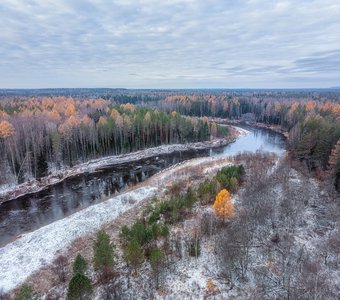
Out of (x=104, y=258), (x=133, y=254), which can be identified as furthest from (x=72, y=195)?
(x=133, y=254)

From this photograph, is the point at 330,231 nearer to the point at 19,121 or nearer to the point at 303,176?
the point at 303,176

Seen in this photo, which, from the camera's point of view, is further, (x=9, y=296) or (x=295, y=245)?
(x=295, y=245)

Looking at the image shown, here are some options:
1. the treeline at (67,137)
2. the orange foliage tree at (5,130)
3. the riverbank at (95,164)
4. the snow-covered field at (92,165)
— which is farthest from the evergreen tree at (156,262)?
the orange foliage tree at (5,130)

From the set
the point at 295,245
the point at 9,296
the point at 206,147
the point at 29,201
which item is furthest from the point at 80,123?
the point at 295,245

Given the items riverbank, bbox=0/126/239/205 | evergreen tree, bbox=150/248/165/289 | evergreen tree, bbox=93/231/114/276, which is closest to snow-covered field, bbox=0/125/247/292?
evergreen tree, bbox=93/231/114/276

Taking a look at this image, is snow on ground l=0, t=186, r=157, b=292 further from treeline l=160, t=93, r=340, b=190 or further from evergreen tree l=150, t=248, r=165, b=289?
treeline l=160, t=93, r=340, b=190
